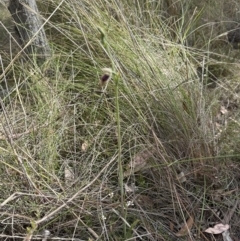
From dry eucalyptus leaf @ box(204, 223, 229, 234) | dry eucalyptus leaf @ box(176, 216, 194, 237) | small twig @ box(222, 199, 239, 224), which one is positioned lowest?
small twig @ box(222, 199, 239, 224)

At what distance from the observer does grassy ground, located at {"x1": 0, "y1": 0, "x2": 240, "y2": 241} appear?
1886 mm

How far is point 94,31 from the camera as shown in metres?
2.45

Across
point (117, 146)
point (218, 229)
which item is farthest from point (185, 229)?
point (117, 146)

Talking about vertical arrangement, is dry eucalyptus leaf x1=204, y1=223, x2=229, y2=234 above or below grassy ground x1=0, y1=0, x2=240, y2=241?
below

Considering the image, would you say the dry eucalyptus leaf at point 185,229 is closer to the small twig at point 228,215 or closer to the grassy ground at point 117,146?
the grassy ground at point 117,146

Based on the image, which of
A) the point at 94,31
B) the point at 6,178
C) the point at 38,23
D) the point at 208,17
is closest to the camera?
the point at 6,178

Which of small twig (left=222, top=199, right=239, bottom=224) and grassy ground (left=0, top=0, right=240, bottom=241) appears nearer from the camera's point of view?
grassy ground (left=0, top=0, right=240, bottom=241)

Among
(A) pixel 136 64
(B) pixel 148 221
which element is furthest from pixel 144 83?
(B) pixel 148 221

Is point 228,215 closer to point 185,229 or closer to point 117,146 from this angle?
point 185,229

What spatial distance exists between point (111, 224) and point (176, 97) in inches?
26.4

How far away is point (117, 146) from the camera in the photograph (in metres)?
2.17

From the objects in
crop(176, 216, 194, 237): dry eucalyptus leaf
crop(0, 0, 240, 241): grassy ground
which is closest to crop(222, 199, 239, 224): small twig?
crop(0, 0, 240, 241): grassy ground

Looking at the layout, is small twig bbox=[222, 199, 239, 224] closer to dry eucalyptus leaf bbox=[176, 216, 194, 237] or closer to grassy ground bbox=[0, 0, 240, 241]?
grassy ground bbox=[0, 0, 240, 241]

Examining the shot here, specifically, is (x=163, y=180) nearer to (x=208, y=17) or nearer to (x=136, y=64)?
(x=136, y=64)
